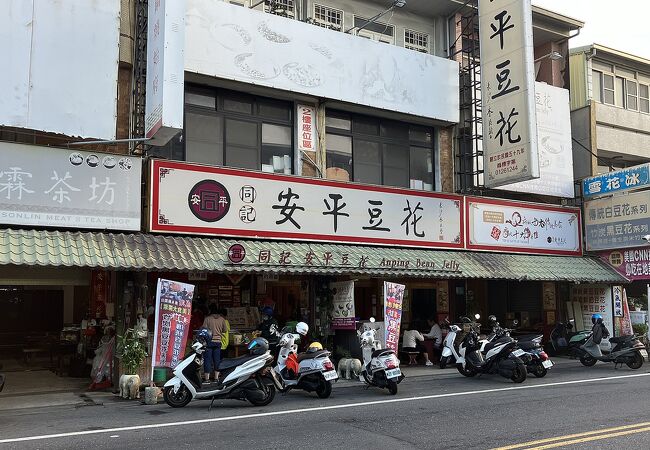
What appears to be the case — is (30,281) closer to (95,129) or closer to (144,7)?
(95,129)

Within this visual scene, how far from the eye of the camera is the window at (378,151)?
683 inches

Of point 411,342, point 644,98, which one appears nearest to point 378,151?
point 411,342

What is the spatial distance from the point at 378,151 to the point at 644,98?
13.4 metres

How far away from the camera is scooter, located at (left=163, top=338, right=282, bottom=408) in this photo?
1074 centimetres

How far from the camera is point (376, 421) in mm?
9297

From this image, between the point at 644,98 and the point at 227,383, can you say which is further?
the point at 644,98

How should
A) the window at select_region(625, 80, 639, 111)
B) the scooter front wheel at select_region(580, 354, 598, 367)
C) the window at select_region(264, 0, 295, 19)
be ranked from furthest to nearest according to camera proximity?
the window at select_region(625, 80, 639, 111)
the scooter front wheel at select_region(580, 354, 598, 367)
the window at select_region(264, 0, 295, 19)

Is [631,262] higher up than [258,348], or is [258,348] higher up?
[631,262]

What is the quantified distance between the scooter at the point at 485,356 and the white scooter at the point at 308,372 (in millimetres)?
4243

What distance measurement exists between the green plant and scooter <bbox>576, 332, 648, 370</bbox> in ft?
39.3

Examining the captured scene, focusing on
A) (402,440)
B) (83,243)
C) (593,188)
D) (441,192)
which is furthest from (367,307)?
(402,440)

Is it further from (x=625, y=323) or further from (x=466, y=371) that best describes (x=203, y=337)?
(x=625, y=323)

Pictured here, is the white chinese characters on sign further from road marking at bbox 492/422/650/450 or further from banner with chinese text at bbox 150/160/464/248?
road marking at bbox 492/422/650/450

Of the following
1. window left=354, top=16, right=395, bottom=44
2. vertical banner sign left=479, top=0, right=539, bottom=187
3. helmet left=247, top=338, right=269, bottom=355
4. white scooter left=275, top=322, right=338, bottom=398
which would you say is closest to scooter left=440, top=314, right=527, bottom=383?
white scooter left=275, top=322, right=338, bottom=398
